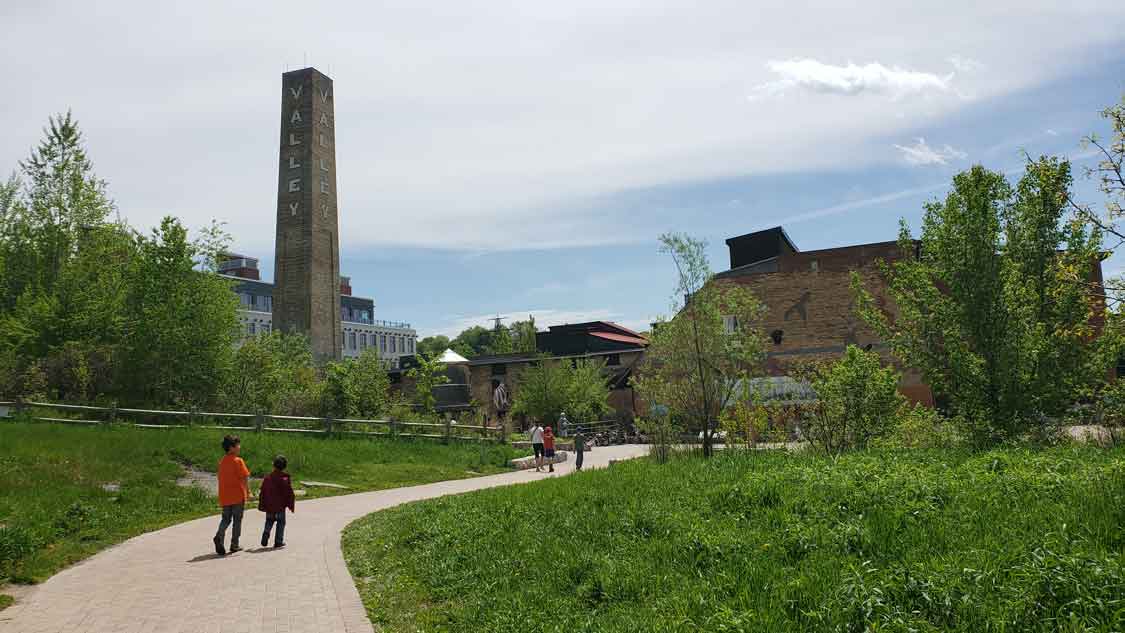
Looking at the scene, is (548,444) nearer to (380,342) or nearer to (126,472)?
(126,472)

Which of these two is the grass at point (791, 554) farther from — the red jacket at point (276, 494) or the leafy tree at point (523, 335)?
the leafy tree at point (523, 335)

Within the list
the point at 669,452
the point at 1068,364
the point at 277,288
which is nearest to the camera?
the point at 1068,364

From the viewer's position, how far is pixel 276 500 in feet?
37.4

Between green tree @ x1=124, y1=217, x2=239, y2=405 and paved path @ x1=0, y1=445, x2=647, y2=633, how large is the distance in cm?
1644

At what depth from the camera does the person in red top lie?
11328 mm

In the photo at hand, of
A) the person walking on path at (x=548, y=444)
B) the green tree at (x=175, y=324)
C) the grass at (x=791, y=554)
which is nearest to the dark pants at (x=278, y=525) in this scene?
the grass at (x=791, y=554)

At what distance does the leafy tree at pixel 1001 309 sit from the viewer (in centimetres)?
1505

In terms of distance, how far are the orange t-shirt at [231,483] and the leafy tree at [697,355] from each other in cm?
992

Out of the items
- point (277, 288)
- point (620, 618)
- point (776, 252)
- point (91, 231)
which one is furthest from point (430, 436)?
point (776, 252)

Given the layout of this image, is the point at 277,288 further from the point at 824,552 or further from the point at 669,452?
the point at 824,552

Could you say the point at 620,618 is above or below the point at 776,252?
below

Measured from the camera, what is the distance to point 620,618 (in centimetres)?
603

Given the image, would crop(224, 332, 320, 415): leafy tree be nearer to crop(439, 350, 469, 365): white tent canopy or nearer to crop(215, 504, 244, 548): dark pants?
crop(215, 504, 244, 548): dark pants

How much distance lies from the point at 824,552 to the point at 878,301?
124 feet
